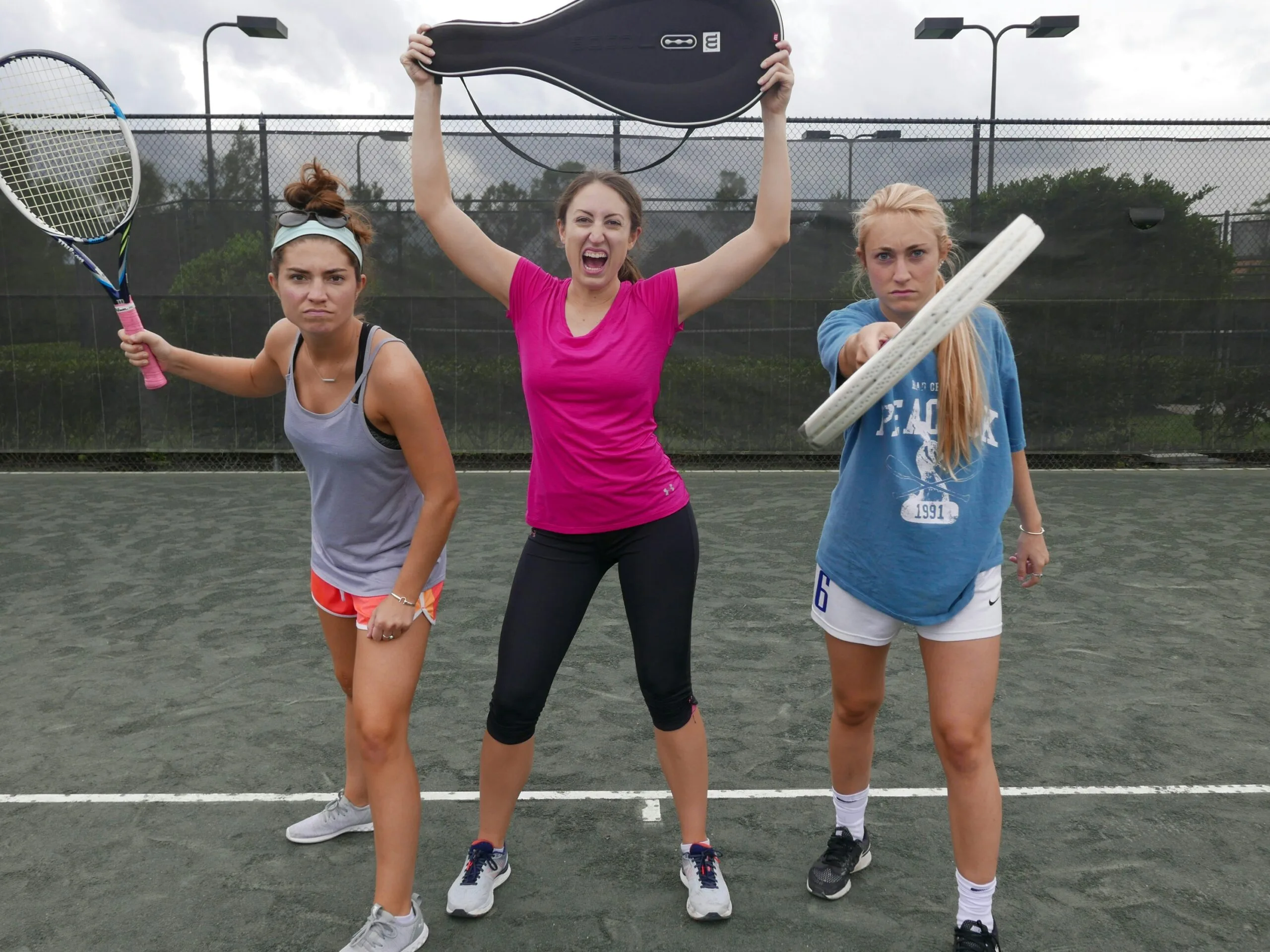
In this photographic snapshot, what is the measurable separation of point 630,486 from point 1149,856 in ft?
6.06

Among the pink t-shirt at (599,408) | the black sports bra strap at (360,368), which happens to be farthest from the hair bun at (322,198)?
the pink t-shirt at (599,408)

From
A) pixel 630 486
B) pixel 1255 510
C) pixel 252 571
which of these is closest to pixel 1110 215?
pixel 1255 510

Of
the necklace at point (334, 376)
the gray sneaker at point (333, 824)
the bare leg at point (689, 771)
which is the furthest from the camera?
the gray sneaker at point (333, 824)

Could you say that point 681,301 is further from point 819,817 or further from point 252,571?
point 252,571

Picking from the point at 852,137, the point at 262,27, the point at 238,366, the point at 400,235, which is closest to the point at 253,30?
the point at 262,27

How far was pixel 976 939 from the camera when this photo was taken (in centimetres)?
238

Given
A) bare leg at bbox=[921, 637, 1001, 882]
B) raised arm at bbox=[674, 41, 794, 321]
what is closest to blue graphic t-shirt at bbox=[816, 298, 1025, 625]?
bare leg at bbox=[921, 637, 1001, 882]

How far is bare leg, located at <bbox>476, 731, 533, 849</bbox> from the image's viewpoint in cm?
270

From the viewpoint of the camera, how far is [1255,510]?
8.01m

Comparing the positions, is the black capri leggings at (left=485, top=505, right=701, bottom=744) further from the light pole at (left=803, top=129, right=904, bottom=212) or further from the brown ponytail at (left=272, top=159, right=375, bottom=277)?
the light pole at (left=803, top=129, right=904, bottom=212)

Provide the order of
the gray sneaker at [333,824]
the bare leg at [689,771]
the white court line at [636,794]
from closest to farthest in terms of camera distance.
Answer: the bare leg at [689,771], the gray sneaker at [333,824], the white court line at [636,794]

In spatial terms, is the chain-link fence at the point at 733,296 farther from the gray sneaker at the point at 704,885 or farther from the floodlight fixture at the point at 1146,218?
the gray sneaker at the point at 704,885

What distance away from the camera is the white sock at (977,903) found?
7.84 feet

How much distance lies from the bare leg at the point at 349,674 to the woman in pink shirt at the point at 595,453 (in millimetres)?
432
